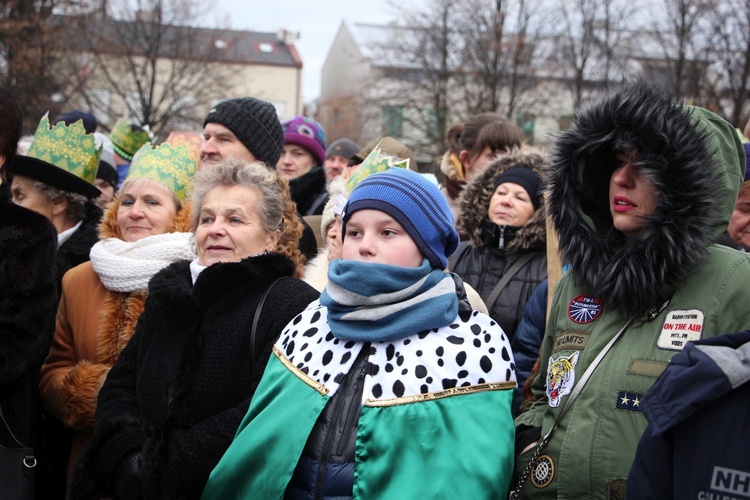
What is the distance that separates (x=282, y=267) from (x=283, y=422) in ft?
2.90

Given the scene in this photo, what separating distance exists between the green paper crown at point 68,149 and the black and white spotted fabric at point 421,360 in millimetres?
2691

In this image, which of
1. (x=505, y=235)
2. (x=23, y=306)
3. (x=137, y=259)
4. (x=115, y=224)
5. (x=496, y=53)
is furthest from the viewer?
(x=496, y=53)

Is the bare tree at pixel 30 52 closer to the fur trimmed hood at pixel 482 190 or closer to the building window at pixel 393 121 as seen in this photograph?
the building window at pixel 393 121

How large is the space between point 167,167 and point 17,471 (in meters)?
1.84

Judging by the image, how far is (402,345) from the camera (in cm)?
272

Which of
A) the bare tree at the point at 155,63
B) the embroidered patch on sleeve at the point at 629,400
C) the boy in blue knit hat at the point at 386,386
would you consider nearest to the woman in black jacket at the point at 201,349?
the boy in blue knit hat at the point at 386,386

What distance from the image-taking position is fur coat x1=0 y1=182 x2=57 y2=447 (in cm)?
355

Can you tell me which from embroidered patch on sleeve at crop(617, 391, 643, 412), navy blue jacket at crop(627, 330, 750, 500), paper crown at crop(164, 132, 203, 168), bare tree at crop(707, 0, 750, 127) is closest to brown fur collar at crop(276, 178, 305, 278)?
paper crown at crop(164, 132, 203, 168)

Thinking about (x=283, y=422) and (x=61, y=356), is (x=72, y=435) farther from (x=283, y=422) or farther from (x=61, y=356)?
(x=283, y=422)

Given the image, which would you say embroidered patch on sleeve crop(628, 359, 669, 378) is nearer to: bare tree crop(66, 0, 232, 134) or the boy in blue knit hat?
the boy in blue knit hat

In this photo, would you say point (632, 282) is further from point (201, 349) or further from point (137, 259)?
point (137, 259)

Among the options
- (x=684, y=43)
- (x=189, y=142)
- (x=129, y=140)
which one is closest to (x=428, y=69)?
(x=684, y=43)

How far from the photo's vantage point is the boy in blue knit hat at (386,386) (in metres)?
2.52

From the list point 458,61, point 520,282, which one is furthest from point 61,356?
point 458,61
